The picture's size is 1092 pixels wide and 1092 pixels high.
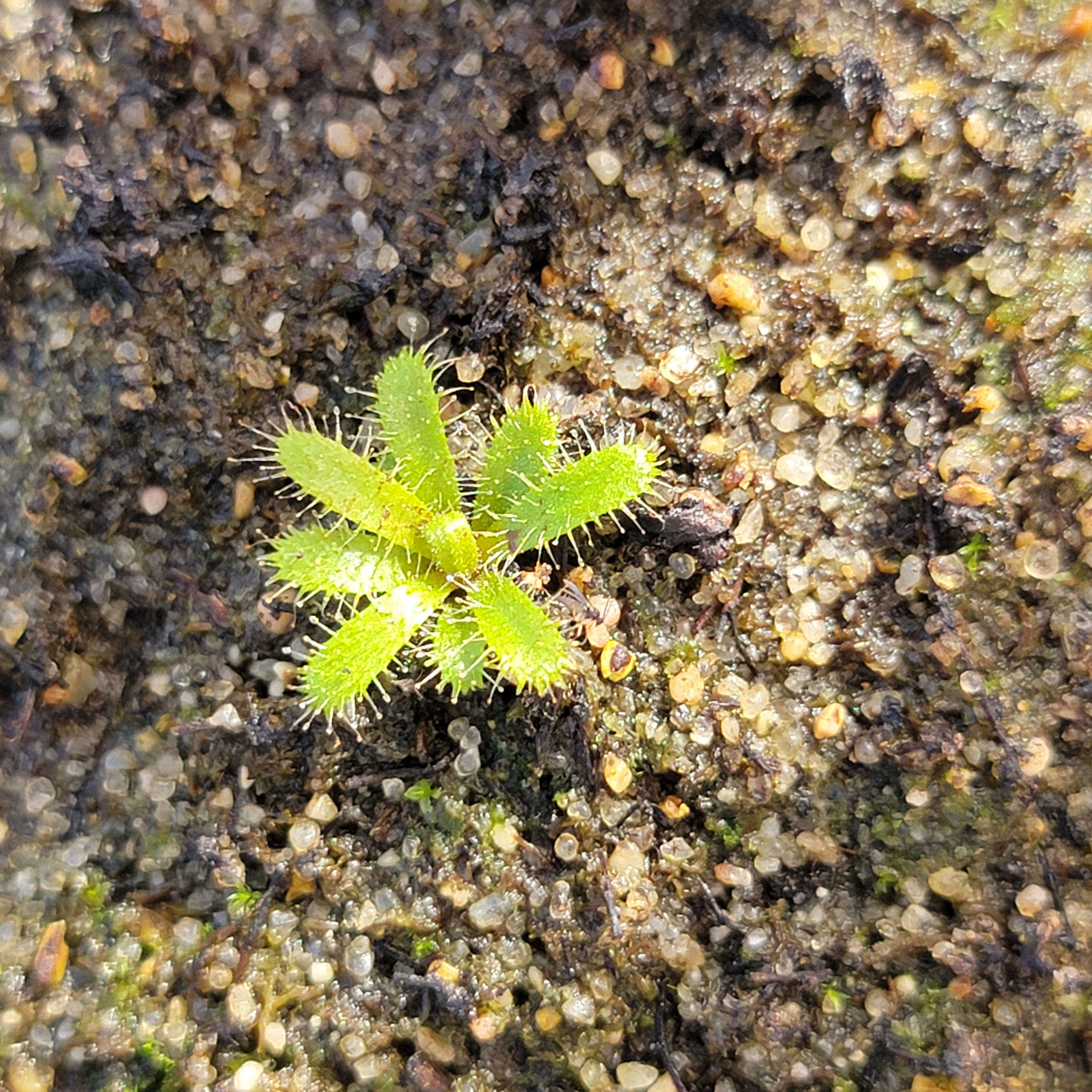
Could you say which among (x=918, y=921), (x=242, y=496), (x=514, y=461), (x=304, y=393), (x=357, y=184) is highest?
(x=357, y=184)

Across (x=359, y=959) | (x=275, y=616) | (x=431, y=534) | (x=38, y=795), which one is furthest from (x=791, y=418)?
(x=38, y=795)

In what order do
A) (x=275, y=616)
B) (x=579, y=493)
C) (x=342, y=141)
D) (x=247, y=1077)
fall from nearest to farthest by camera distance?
(x=247, y=1077), (x=579, y=493), (x=342, y=141), (x=275, y=616)

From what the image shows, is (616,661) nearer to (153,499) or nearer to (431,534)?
(431,534)

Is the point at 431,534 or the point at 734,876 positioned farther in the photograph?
the point at 431,534

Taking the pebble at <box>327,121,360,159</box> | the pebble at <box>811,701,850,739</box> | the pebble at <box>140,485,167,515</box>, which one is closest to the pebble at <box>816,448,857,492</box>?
the pebble at <box>811,701,850,739</box>

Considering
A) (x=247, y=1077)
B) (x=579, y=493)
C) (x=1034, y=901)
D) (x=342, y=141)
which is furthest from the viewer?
(x=342, y=141)

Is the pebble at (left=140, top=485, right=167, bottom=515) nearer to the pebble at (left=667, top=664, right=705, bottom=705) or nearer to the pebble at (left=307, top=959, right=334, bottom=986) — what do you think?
the pebble at (left=307, top=959, right=334, bottom=986)

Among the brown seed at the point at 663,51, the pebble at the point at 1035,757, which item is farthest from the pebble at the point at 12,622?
the pebble at the point at 1035,757
